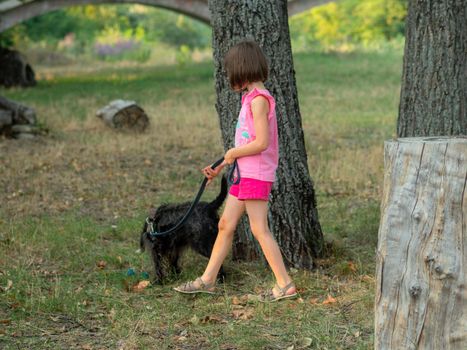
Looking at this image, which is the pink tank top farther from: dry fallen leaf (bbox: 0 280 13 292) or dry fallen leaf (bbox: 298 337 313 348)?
dry fallen leaf (bbox: 0 280 13 292)

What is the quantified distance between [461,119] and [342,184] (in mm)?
3122

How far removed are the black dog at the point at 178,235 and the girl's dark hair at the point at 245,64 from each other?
119 cm

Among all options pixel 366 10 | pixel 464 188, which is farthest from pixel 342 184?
pixel 366 10

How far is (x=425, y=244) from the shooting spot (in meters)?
3.99

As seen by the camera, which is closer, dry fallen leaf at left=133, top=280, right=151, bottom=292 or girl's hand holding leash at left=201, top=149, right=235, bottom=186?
girl's hand holding leash at left=201, top=149, right=235, bottom=186

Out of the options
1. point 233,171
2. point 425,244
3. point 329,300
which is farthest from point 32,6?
point 425,244

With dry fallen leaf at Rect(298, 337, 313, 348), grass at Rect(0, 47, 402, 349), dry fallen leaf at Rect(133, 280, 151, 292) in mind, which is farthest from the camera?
dry fallen leaf at Rect(133, 280, 151, 292)

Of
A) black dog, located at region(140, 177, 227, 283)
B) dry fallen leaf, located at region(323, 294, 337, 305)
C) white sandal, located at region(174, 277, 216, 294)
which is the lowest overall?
dry fallen leaf, located at region(323, 294, 337, 305)

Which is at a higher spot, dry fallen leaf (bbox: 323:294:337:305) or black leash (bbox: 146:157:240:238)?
black leash (bbox: 146:157:240:238)

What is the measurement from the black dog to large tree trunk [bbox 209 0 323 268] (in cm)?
51

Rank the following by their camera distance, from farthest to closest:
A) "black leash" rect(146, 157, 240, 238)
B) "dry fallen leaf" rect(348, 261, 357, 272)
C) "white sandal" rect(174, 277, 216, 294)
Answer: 1. "dry fallen leaf" rect(348, 261, 357, 272)
2. "white sandal" rect(174, 277, 216, 294)
3. "black leash" rect(146, 157, 240, 238)

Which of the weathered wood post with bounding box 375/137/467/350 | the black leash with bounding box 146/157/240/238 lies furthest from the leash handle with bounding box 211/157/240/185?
the weathered wood post with bounding box 375/137/467/350

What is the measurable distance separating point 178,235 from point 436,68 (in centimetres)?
277

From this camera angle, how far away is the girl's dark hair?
543cm
